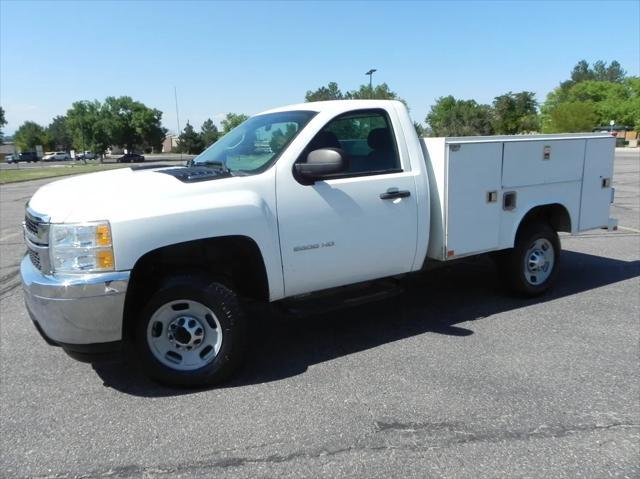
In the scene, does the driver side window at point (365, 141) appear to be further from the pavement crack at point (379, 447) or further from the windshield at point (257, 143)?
the pavement crack at point (379, 447)

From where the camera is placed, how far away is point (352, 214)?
159 inches

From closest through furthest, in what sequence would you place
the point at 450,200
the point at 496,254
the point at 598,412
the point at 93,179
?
the point at 598,412, the point at 93,179, the point at 450,200, the point at 496,254

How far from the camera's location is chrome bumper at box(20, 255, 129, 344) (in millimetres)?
3186

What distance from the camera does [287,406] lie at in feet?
11.2

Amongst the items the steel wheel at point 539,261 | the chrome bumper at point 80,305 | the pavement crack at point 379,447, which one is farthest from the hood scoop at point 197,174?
the steel wheel at point 539,261

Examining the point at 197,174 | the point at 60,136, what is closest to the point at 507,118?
the point at 197,174

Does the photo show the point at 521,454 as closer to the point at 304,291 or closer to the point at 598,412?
the point at 598,412

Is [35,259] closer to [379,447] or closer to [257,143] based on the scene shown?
[257,143]

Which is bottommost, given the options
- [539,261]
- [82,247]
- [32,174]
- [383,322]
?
[32,174]

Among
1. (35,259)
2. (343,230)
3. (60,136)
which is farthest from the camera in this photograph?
(60,136)

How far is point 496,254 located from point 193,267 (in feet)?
10.9

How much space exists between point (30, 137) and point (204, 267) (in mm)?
132017

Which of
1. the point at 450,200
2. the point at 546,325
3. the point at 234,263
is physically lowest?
the point at 546,325

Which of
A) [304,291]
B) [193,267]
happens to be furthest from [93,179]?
[304,291]
